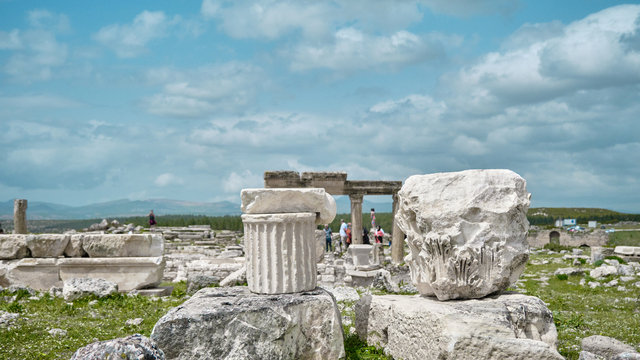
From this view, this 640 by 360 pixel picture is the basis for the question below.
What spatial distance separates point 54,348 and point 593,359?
18.8ft

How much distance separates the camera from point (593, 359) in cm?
435

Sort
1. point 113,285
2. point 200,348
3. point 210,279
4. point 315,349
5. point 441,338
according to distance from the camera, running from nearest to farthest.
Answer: point 441,338 → point 200,348 → point 315,349 → point 113,285 → point 210,279

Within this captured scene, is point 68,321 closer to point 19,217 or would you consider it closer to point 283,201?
point 283,201

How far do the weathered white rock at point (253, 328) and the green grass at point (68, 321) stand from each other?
1648 mm

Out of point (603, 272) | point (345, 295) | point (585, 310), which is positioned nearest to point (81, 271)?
point (345, 295)

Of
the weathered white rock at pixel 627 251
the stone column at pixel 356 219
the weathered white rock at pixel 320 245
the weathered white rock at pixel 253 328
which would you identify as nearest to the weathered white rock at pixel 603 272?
the weathered white rock at pixel 627 251

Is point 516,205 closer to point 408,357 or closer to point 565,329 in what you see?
point 408,357

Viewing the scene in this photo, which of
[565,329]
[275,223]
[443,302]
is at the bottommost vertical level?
[565,329]

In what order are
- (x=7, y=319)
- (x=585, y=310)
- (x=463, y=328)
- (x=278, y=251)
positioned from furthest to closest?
(x=585, y=310) < (x=7, y=319) < (x=278, y=251) < (x=463, y=328)

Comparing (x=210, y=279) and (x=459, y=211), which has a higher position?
(x=459, y=211)

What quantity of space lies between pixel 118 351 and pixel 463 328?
2.70 m

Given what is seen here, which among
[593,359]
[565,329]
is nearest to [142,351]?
[593,359]

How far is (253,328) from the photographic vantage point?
4.48 meters

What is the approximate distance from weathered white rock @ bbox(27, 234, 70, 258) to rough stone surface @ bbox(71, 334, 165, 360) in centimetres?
767
